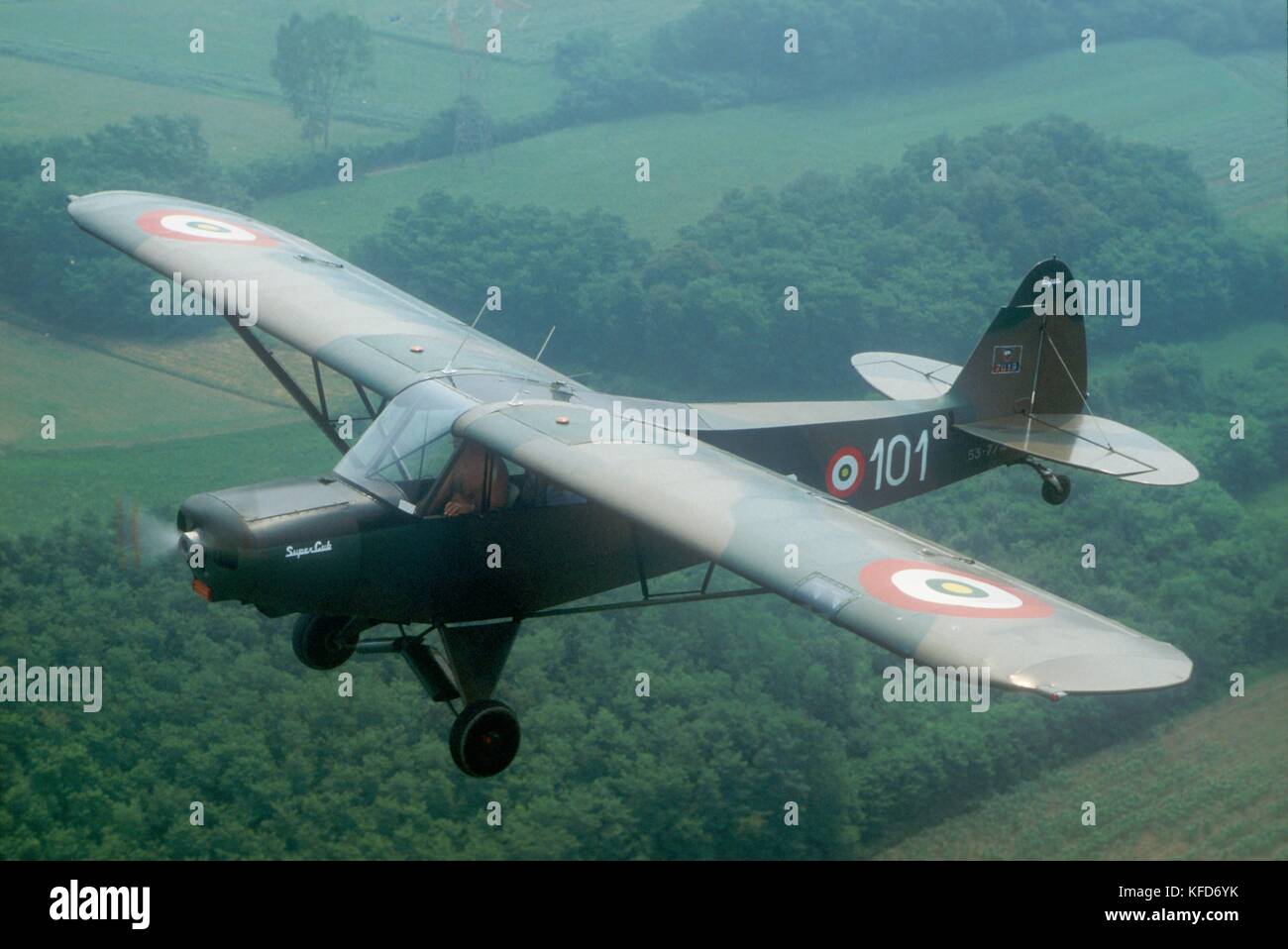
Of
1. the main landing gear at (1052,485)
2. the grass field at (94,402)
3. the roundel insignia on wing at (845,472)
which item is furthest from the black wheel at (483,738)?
the grass field at (94,402)

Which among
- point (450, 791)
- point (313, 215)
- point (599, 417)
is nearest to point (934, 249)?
point (313, 215)

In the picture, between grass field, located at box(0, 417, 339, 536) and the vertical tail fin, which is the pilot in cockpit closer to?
the vertical tail fin

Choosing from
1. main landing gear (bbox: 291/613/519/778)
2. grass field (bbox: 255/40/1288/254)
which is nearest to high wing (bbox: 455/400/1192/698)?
main landing gear (bbox: 291/613/519/778)

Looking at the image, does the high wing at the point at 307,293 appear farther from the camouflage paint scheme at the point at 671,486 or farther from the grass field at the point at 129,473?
the grass field at the point at 129,473

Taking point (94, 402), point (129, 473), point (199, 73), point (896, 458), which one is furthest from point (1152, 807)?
point (199, 73)

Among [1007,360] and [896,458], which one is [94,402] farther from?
[1007,360]

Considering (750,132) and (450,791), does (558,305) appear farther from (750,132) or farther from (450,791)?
(450,791)
